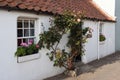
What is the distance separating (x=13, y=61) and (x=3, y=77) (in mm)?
691

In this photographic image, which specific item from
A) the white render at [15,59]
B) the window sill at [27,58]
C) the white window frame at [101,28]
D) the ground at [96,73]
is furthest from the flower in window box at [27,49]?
the white window frame at [101,28]

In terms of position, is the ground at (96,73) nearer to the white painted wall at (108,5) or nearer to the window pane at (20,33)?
the window pane at (20,33)

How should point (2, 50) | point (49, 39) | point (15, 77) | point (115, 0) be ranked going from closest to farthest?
point (2, 50)
point (15, 77)
point (49, 39)
point (115, 0)

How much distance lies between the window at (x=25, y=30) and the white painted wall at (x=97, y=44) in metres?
5.14

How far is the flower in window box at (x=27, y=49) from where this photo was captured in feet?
30.3

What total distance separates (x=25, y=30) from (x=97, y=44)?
8.10 metres

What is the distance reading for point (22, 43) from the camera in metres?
9.72

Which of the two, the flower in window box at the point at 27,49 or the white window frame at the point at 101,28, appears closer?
the flower in window box at the point at 27,49

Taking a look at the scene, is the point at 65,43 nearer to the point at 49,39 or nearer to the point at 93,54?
the point at 49,39

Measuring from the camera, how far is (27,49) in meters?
9.79

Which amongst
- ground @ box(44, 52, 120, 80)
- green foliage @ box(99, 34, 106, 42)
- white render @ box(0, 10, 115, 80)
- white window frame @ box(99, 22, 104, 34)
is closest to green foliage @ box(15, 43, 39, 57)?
white render @ box(0, 10, 115, 80)

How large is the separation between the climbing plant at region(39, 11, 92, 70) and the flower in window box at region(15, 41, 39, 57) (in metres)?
0.31

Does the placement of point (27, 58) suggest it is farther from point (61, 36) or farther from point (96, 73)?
point (96, 73)

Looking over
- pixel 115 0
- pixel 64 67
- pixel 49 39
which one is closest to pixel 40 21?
pixel 49 39
